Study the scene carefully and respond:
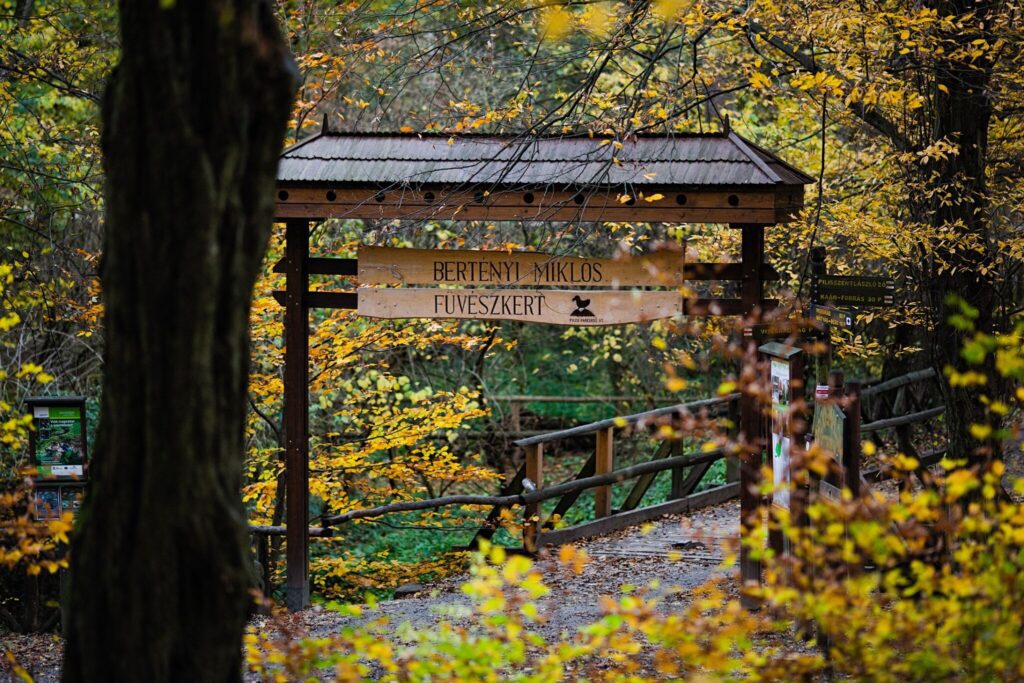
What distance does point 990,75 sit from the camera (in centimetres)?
834

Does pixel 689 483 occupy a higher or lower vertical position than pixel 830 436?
lower

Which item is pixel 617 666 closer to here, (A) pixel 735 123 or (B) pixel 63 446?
(B) pixel 63 446

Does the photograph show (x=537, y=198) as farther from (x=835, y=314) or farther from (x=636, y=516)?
(x=636, y=516)

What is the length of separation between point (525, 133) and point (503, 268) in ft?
4.09

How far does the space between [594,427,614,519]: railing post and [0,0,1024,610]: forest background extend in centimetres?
128

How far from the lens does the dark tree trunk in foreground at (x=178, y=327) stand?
3.21m

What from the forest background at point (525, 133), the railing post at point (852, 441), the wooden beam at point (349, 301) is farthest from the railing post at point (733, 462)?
the railing post at point (852, 441)

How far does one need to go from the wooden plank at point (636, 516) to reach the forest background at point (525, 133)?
4.70 feet

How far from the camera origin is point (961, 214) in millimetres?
8195

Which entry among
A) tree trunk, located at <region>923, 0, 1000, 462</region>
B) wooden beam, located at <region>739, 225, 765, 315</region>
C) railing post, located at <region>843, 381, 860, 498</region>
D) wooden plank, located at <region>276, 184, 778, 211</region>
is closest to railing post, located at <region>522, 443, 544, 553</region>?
wooden beam, located at <region>739, 225, 765, 315</region>

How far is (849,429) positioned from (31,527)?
416cm

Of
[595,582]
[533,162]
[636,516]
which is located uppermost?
[533,162]

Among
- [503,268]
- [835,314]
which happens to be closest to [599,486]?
[503,268]

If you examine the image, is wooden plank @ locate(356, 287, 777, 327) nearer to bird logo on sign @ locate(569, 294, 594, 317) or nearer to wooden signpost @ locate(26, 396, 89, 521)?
bird logo on sign @ locate(569, 294, 594, 317)
